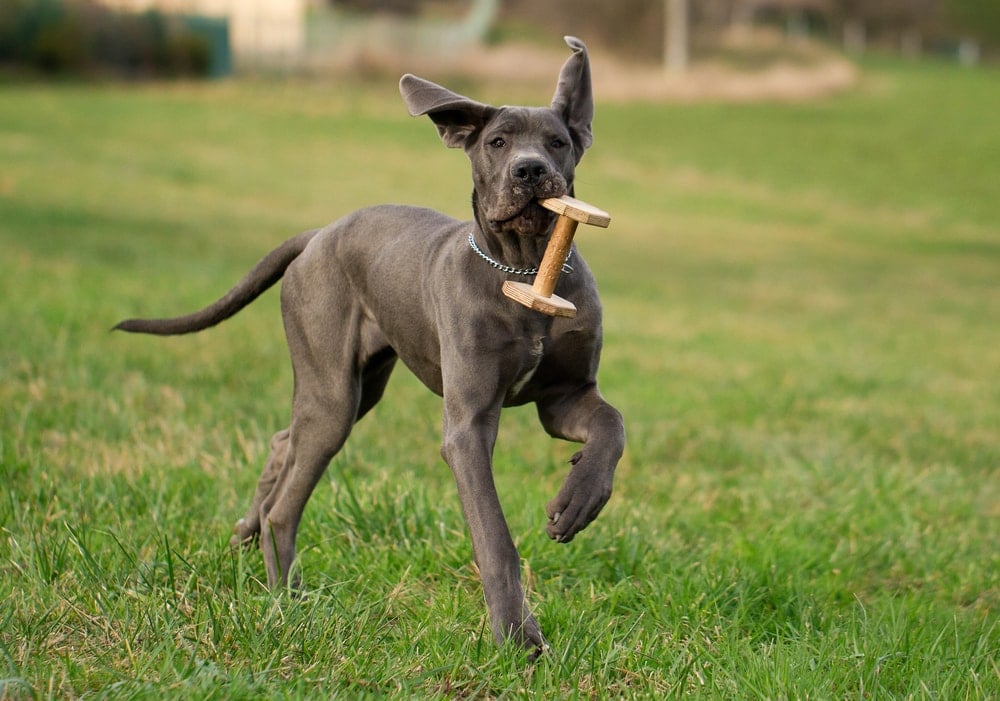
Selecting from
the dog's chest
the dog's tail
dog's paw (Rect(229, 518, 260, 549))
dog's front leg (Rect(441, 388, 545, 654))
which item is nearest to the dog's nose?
the dog's chest

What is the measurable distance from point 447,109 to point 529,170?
489 millimetres

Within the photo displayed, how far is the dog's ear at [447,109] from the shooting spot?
394cm

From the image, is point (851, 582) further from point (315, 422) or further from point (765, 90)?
point (765, 90)

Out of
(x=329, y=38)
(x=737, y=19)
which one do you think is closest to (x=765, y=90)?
(x=329, y=38)

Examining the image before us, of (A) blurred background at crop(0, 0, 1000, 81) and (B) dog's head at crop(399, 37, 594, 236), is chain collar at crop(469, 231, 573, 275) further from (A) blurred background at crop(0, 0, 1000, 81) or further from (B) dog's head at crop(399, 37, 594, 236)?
(A) blurred background at crop(0, 0, 1000, 81)

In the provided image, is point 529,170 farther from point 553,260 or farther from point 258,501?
point 258,501

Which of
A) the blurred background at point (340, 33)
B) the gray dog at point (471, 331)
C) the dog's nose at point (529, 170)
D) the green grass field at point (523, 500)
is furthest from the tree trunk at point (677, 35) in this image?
the dog's nose at point (529, 170)

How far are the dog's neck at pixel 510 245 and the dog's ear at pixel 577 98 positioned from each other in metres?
0.32

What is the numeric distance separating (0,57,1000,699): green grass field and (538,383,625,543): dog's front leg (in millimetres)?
379

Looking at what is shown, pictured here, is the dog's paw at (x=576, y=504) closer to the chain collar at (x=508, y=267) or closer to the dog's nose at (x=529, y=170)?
the chain collar at (x=508, y=267)

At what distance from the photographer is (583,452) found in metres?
3.77

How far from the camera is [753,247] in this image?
21.5 metres

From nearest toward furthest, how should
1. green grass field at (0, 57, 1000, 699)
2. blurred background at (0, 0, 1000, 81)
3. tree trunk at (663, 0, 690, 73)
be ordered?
green grass field at (0, 57, 1000, 699)
blurred background at (0, 0, 1000, 81)
tree trunk at (663, 0, 690, 73)

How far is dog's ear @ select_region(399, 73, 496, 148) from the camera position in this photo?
3939 millimetres
